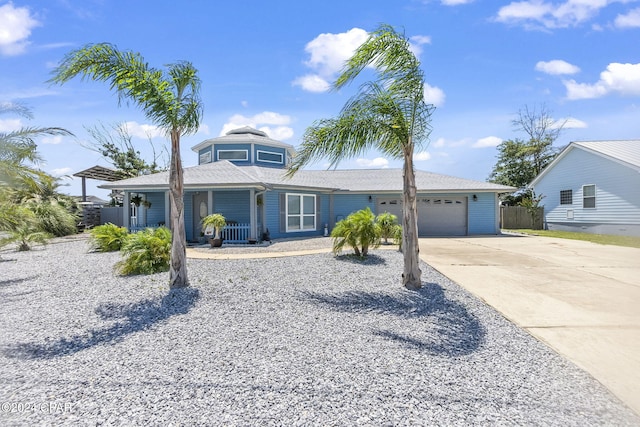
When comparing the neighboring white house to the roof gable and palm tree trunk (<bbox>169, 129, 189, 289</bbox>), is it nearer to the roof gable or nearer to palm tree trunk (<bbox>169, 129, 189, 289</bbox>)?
the roof gable

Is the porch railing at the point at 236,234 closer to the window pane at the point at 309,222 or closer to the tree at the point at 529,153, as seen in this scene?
the window pane at the point at 309,222

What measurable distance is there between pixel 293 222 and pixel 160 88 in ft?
33.6

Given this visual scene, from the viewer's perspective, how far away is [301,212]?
622 inches

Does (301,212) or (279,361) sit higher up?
(301,212)

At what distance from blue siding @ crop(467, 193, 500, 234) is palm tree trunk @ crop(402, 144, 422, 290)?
13.4m

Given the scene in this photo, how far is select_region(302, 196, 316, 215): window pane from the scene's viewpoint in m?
16.0

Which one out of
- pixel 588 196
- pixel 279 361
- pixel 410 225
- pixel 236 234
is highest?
pixel 588 196

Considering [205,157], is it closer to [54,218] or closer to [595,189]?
[54,218]

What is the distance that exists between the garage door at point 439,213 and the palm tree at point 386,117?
39.7 ft

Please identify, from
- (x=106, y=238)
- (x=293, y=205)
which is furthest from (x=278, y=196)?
(x=106, y=238)

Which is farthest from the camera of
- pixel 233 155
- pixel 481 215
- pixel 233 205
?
pixel 233 155

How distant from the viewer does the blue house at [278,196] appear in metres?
13.8

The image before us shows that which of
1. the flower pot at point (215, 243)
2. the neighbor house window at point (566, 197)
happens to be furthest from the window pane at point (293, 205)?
the neighbor house window at point (566, 197)

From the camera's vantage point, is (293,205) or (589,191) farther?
(589,191)
